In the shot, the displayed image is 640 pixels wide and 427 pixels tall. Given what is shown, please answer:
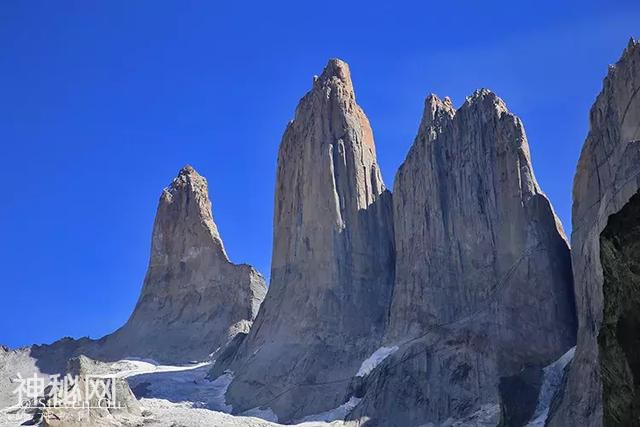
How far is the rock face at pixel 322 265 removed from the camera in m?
76.2

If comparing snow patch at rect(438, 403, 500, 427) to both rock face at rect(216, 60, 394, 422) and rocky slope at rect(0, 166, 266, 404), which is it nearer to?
rock face at rect(216, 60, 394, 422)

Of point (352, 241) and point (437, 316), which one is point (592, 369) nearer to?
point (437, 316)

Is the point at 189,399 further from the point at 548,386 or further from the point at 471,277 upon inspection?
the point at 548,386

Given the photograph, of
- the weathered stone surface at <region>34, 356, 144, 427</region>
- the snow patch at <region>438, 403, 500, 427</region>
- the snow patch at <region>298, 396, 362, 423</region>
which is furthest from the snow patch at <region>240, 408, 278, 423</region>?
the snow patch at <region>438, 403, 500, 427</region>

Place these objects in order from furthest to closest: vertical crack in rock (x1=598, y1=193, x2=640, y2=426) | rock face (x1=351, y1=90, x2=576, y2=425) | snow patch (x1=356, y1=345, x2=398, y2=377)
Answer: snow patch (x1=356, y1=345, x2=398, y2=377) < rock face (x1=351, y1=90, x2=576, y2=425) < vertical crack in rock (x1=598, y1=193, x2=640, y2=426)

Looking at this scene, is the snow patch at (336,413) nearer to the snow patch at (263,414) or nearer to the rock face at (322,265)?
the rock face at (322,265)

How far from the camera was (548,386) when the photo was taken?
59219 mm

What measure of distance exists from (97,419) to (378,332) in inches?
1038

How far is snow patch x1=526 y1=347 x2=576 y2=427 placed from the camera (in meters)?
57.2

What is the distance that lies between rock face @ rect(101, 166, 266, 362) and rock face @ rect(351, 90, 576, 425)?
27.1 meters

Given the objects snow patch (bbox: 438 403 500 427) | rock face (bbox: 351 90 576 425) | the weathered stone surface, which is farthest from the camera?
rock face (bbox: 351 90 576 425)

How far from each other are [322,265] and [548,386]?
26339 mm

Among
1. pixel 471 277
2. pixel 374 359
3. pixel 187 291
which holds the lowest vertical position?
pixel 374 359

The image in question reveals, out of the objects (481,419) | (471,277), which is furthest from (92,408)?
(471,277)
